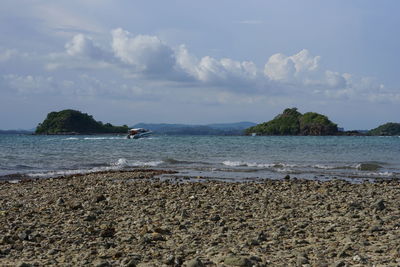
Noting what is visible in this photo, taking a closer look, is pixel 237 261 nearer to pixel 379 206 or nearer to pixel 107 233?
pixel 107 233

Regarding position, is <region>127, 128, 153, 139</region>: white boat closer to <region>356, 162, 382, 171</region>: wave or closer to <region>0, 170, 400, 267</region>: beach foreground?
<region>356, 162, 382, 171</region>: wave

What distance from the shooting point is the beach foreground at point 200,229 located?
837cm

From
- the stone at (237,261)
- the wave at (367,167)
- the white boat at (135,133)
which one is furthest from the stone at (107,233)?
the white boat at (135,133)

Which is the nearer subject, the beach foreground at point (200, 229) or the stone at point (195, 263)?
the stone at point (195, 263)

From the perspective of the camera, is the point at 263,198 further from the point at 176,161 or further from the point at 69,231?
the point at 176,161

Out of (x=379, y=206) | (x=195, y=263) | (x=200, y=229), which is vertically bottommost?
(x=200, y=229)

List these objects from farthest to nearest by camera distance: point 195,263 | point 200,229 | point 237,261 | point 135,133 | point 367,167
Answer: point 135,133 < point 367,167 < point 200,229 < point 237,261 < point 195,263

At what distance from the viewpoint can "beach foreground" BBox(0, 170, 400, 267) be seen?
837 cm

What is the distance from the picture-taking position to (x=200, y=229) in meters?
11.0

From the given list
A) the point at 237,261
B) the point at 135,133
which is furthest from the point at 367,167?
the point at 135,133

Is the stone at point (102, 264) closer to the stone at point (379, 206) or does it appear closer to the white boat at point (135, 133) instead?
the stone at point (379, 206)

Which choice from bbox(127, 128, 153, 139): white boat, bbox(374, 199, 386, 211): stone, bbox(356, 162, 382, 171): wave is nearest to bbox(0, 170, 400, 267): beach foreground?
bbox(374, 199, 386, 211): stone

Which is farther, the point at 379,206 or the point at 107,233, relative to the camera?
the point at 379,206

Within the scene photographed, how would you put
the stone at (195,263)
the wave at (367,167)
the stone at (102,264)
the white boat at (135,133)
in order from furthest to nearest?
the white boat at (135,133) → the wave at (367,167) → the stone at (102,264) → the stone at (195,263)
